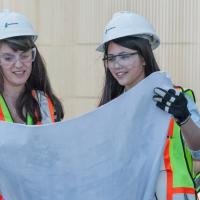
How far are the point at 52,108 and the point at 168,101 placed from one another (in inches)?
35.4

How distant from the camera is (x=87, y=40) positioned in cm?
649

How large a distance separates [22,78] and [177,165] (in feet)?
3.10

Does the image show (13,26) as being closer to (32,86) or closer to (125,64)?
(32,86)

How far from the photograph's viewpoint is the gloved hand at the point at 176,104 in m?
3.14

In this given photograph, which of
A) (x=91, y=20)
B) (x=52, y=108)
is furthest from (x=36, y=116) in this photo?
(x=91, y=20)

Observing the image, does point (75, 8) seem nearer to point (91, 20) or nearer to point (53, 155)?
point (91, 20)

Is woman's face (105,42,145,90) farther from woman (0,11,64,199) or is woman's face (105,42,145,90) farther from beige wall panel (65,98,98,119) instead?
beige wall panel (65,98,98,119)

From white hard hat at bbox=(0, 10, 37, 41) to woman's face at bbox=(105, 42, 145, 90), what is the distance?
0.47 meters

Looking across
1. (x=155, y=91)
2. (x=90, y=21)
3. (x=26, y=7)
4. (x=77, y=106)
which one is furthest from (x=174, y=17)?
(x=155, y=91)

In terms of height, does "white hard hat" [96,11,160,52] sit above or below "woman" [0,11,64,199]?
above

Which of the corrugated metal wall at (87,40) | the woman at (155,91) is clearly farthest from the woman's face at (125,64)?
the corrugated metal wall at (87,40)

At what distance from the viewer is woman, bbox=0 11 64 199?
3617 mm

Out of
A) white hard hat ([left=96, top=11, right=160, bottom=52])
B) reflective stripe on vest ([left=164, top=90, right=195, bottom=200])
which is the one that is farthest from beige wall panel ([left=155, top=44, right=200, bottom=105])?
reflective stripe on vest ([left=164, top=90, right=195, bottom=200])

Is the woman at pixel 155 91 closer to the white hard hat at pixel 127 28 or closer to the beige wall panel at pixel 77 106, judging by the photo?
the white hard hat at pixel 127 28
